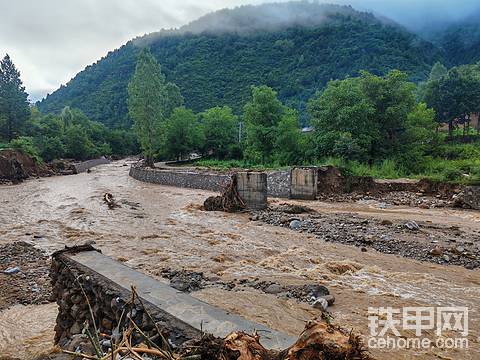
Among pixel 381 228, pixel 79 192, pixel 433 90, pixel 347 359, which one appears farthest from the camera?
pixel 433 90

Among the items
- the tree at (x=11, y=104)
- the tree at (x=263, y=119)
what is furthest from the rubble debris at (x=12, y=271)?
the tree at (x=11, y=104)

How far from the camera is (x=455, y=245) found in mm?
10016

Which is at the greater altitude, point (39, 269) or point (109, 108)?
point (109, 108)

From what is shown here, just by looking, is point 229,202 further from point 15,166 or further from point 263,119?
point 15,166

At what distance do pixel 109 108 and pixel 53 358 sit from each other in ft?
336

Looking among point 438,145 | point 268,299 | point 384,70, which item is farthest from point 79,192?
point 384,70

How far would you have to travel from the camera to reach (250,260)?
9172 millimetres

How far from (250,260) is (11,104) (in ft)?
157

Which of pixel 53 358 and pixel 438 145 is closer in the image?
pixel 53 358

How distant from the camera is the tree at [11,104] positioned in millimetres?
45188

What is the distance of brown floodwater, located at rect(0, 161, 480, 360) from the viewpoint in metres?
5.65

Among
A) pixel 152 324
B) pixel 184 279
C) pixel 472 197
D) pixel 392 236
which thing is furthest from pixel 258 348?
pixel 472 197

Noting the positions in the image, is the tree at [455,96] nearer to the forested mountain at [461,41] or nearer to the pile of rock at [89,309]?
the pile of rock at [89,309]

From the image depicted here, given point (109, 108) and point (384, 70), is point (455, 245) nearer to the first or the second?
point (384, 70)
